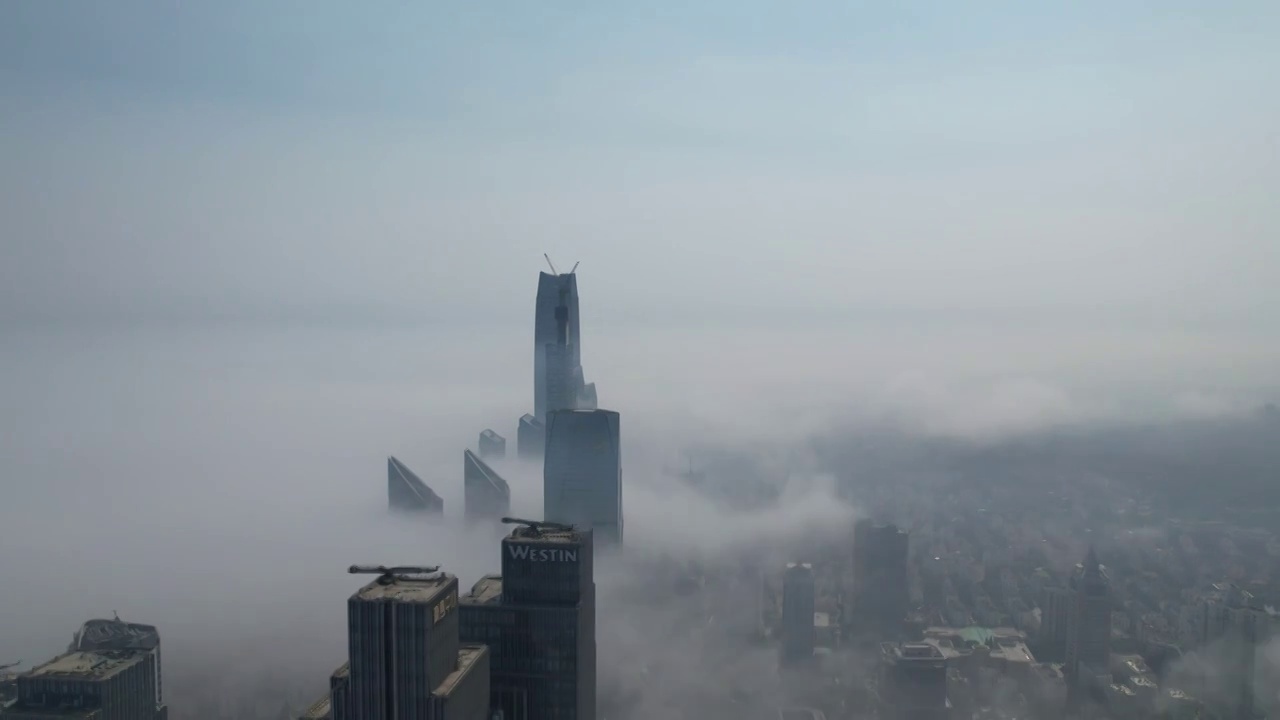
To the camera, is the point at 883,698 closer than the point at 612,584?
Yes

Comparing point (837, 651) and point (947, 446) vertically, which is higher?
point (947, 446)

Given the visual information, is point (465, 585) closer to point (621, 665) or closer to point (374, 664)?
point (621, 665)

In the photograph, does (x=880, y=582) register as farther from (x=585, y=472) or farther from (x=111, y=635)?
(x=111, y=635)

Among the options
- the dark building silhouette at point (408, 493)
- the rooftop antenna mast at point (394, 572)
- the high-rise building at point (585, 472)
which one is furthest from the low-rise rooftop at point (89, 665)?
the dark building silhouette at point (408, 493)

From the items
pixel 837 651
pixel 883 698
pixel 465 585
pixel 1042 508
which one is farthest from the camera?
pixel 1042 508

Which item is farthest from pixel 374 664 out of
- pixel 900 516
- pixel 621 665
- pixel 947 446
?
pixel 947 446

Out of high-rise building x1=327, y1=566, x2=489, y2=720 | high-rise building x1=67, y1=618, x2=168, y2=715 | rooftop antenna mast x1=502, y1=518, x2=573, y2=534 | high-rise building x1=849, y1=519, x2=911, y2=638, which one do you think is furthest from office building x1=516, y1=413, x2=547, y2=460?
high-rise building x1=327, y1=566, x2=489, y2=720

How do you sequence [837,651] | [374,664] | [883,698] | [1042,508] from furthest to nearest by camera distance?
1. [1042,508]
2. [837,651]
3. [883,698]
4. [374,664]
